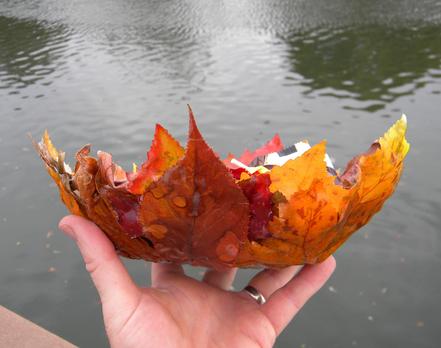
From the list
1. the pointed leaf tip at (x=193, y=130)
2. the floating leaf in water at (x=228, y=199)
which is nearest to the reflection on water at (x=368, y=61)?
the floating leaf in water at (x=228, y=199)

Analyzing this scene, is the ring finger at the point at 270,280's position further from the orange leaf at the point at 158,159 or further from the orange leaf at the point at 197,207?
the orange leaf at the point at 158,159

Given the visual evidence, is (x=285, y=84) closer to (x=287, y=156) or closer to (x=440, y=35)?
(x=440, y=35)

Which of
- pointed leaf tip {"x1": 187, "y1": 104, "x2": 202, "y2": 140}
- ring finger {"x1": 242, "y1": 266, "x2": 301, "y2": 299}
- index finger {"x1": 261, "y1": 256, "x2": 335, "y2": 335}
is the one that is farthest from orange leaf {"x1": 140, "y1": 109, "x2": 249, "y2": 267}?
ring finger {"x1": 242, "y1": 266, "x2": 301, "y2": 299}

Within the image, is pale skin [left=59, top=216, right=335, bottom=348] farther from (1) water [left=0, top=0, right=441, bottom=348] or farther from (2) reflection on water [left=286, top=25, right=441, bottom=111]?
(2) reflection on water [left=286, top=25, right=441, bottom=111]

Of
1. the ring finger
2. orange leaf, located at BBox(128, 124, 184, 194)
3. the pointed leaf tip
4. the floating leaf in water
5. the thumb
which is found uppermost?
the pointed leaf tip

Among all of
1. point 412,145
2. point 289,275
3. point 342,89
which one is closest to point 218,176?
point 289,275
